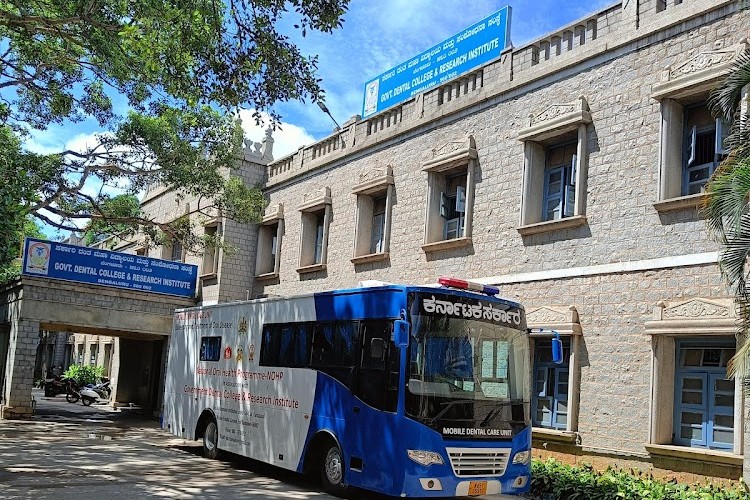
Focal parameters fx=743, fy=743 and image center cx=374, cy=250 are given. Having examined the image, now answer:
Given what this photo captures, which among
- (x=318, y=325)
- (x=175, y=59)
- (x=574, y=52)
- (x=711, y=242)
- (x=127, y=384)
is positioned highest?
(x=574, y=52)

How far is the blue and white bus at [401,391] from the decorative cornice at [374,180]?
6.88 m

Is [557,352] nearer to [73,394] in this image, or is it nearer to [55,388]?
[73,394]

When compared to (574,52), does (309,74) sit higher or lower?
lower

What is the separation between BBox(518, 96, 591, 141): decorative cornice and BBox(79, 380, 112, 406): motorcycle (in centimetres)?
2288

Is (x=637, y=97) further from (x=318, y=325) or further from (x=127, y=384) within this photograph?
(x=127, y=384)

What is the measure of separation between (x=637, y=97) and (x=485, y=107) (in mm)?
3915

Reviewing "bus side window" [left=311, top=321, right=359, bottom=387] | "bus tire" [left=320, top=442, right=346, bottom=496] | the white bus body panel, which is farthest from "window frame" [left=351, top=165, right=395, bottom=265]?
"bus tire" [left=320, top=442, right=346, bottom=496]

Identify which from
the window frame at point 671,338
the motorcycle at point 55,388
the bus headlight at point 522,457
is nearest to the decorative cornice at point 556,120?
the window frame at point 671,338

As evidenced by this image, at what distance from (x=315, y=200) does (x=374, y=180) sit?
2945mm

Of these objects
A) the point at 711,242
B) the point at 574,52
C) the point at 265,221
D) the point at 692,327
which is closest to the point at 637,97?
the point at 574,52

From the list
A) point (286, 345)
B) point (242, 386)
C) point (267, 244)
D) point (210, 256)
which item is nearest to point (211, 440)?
point (242, 386)

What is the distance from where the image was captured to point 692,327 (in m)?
11.1

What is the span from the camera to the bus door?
9.53 metres

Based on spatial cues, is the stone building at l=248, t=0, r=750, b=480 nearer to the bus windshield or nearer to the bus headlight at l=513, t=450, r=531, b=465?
the bus headlight at l=513, t=450, r=531, b=465
